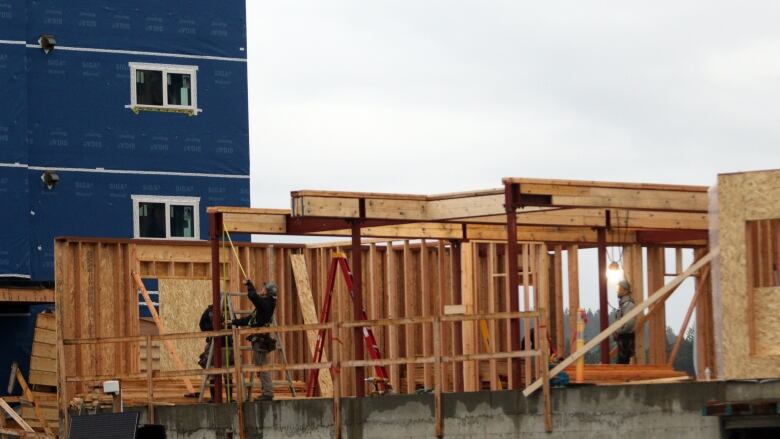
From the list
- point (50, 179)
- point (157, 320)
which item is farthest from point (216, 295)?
point (50, 179)

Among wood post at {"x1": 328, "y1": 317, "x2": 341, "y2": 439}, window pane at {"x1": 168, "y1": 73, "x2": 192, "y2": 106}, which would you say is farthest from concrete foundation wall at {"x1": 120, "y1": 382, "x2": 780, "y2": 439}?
window pane at {"x1": 168, "y1": 73, "x2": 192, "y2": 106}

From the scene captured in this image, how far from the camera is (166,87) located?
50656mm

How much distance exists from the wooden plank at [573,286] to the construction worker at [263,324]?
21.2ft

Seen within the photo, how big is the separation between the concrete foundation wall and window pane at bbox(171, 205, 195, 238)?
1966 centimetres

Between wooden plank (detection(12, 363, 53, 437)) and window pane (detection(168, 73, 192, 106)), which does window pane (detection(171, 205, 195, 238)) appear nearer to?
window pane (detection(168, 73, 192, 106))

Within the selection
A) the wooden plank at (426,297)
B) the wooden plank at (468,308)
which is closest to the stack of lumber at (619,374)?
the wooden plank at (468,308)

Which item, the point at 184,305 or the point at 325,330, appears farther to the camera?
the point at 184,305

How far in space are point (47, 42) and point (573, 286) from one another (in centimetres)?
1814

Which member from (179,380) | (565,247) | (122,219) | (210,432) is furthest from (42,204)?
(210,432)

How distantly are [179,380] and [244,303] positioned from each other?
2.99 m

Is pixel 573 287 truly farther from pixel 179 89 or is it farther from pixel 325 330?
pixel 179 89

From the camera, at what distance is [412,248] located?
38938 mm

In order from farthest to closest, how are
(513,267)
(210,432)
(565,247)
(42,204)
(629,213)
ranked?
(42,204) < (565,247) < (629,213) < (210,432) < (513,267)

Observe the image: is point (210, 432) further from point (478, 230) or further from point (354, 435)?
point (478, 230)
